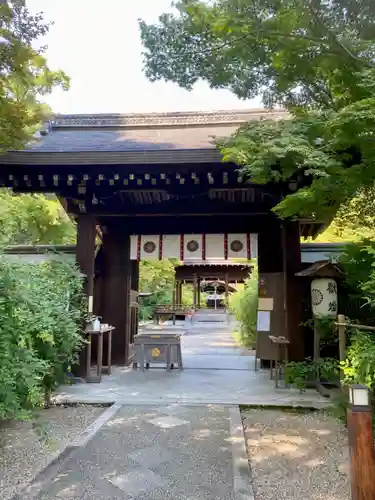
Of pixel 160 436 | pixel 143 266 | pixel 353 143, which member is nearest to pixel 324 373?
pixel 160 436

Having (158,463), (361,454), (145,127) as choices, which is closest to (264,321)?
(158,463)

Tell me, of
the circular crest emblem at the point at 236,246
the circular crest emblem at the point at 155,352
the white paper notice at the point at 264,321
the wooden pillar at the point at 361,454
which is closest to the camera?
the wooden pillar at the point at 361,454

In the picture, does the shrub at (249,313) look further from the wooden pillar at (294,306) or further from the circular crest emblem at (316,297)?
the circular crest emblem at (316,297)

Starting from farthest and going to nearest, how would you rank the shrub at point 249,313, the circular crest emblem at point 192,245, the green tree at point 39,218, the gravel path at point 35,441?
the green tree at point 39,218
the shrub at point 249,313
the circular crest emblem at point 192,245
the gravel path at point 35,441

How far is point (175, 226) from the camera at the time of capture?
7859 mm

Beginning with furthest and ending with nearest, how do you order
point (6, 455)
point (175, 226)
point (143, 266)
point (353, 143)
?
point (143, 266) < point (175, 226) < point (353, 143) < point (6, 455)

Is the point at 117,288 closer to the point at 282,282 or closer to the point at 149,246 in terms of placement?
the point at 149,246

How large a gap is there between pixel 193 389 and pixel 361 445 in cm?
395

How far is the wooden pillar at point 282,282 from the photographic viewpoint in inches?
257

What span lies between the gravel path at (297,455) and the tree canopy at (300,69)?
236 centimetres

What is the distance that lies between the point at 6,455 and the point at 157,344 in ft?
13.7

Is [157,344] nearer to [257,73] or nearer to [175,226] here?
[175,226]

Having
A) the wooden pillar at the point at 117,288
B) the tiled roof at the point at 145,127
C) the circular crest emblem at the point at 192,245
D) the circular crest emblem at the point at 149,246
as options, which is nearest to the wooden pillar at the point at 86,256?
the wooden pillar at the point at 117,288

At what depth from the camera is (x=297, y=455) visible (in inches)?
136
